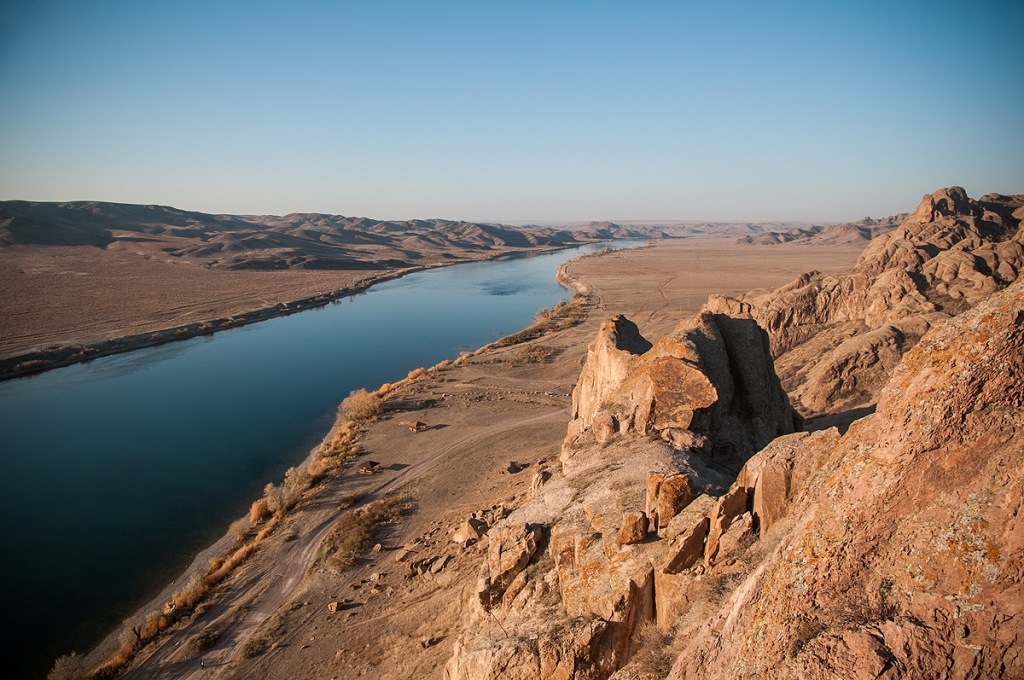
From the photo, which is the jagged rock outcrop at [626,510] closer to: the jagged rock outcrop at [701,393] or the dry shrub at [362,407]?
the jagged rock outcrop at [701,393]

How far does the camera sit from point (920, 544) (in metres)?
5.39

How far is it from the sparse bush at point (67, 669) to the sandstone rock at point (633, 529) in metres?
16.2

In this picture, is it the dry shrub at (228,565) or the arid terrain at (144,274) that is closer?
the dry shrub at (228,565)

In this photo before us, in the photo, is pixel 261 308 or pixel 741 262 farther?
pixel 741 262

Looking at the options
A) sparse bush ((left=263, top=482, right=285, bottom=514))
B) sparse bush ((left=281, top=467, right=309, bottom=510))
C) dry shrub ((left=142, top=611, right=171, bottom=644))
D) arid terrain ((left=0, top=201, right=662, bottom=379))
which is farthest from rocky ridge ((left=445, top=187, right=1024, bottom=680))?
arid terrain ((left=0, top=201, right=662, bottom=379))

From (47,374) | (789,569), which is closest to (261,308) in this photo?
(47,374)

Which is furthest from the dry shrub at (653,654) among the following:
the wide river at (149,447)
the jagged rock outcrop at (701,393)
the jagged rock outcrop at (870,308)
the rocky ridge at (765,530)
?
the jagged rock outcrop at (870,308)

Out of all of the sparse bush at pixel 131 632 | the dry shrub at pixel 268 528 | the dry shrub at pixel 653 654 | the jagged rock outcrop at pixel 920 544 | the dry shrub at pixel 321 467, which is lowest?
the sparse bush at pixel 131 632

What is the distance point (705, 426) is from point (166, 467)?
27.7 m

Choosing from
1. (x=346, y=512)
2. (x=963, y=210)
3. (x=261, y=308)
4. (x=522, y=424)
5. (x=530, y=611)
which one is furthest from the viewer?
(x=261, y=308)

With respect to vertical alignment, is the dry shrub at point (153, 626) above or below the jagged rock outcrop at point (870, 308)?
below

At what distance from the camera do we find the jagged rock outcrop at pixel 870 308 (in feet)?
81.0

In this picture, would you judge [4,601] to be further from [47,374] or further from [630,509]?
[47,374]

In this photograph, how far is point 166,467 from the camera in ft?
92.8
